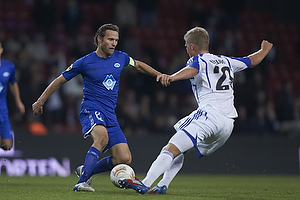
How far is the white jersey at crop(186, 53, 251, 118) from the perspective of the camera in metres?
6.57

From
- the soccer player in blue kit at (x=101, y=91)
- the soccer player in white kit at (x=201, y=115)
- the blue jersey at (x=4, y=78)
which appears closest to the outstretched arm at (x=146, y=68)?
the soccer player in blue kit at (x=101, y=91)

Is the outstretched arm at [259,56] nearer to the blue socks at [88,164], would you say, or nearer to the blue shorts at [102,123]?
the blue shorts at [102,123]

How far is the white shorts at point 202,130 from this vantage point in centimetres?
638

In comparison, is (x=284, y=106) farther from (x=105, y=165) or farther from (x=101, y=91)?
(x=101, y=91)

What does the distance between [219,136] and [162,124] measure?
6.50 metres

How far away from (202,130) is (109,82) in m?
1.50

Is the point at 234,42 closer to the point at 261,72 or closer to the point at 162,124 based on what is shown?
the point at 261,72

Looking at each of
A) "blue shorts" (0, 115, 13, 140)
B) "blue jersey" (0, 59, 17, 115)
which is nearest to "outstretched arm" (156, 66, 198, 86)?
"blue jersey" (0, 59, 17, 115)

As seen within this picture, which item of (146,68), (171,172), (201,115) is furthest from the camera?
(146,68)

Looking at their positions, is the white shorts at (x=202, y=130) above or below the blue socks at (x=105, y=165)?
above

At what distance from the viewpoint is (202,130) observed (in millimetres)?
6414

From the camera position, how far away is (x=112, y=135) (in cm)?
719

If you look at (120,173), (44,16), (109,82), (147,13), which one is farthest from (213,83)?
(147,13)

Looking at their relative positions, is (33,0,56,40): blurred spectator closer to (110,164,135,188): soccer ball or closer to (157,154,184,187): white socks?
(110,164,135,188): soccer ball
